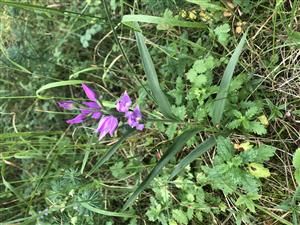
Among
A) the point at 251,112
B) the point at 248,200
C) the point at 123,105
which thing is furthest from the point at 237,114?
the point at 123,105

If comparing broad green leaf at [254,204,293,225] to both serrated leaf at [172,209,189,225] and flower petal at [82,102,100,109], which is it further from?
flower petal at [82,102,100,109]

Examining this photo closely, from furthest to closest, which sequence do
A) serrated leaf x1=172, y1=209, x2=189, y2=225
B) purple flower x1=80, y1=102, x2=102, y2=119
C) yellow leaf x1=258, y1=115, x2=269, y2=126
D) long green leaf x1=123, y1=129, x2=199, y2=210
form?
serrated leaf x1=172, y1=209, x2=189, y2=225 → yellow leaf x1=258, y1=115, x2=269, y2=126 → long green leaf x1=123, y1=129, x2=199, y2=210 → purple flower x1=80, y1=102, x2=102, y2=119

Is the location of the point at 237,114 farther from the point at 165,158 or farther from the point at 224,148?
the point at 165,158

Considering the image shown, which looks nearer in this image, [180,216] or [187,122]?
[187,122]

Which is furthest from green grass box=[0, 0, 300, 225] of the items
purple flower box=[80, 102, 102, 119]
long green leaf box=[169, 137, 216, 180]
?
purple flower box=[80, 102, 102, 119]

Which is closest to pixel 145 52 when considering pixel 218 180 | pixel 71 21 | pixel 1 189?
pixel 218 180

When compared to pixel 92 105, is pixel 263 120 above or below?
below

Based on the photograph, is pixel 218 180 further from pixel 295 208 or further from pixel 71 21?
pixel 71 21
